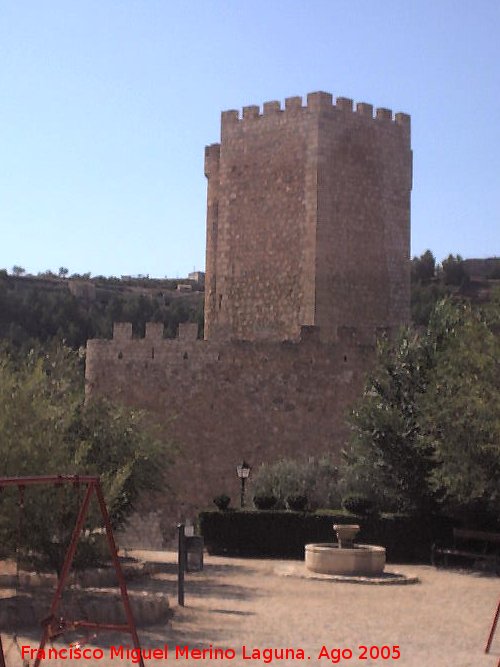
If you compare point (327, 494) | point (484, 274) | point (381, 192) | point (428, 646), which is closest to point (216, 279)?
point (381, 192)

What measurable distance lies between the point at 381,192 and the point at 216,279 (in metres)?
4.62

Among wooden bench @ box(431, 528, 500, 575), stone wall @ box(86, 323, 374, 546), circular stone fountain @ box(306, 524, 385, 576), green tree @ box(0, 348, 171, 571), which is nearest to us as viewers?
green tree @ box(0, 348, 171, 571)

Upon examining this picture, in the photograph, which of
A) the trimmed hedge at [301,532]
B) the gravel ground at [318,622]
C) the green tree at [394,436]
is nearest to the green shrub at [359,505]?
the trimmed hedge at [301,532]

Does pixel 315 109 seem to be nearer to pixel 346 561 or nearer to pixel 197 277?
pixel 346 561

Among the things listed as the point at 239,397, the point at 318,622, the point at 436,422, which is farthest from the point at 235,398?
the point at 318,622

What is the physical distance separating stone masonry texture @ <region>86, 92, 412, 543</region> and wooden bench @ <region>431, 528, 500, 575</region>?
4.64 meters

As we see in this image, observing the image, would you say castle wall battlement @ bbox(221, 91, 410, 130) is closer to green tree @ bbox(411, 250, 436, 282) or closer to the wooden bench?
the wooden bench

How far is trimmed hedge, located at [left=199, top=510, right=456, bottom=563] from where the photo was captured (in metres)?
19.4

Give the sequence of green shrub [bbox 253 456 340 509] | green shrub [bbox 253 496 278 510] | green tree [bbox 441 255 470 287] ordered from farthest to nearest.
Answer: green tree [bbox 441 255 470 287]
green shrub [bbox 253 456 340 509]
green shrub [bbox 253 496 278 510]

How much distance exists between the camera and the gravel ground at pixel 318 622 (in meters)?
10.1

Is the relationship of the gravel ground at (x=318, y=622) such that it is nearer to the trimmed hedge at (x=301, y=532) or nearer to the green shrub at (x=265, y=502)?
the trimmed hedge at (x=301, y=532)

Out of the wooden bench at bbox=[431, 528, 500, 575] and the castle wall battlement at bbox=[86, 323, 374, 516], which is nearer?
the wooden bench at bbox=[431, 528, 500, 575]

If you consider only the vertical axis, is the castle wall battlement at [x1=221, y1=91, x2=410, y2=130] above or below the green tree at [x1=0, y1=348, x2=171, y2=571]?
above

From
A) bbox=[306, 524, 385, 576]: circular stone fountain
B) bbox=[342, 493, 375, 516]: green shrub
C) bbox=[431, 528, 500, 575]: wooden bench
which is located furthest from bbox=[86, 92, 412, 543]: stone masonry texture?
bbox=[306, 524, 385, 576]: circular stone fountain
